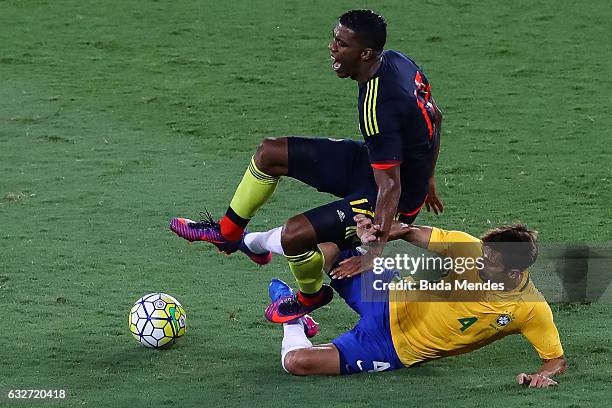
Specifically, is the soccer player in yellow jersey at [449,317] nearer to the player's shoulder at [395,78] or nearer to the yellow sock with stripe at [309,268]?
the yellow sock with stripe at [309,268]

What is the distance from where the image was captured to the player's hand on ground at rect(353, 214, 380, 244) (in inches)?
246

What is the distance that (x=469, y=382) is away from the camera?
645cm

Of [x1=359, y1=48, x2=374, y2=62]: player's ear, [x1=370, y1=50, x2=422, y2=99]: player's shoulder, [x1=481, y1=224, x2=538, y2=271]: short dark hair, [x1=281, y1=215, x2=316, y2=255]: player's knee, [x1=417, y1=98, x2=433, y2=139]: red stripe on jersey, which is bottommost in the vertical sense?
[x1=281, y1=215, x2=316, y2=255]: player's knee

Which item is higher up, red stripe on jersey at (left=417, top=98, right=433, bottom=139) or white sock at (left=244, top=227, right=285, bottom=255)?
red stripe on jersey at (left=417, top=98, right=433, bottom=139)

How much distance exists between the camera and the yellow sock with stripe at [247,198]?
690 centimetres

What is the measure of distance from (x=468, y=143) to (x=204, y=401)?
17.1ft

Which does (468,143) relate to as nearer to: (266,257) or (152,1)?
(266,257)

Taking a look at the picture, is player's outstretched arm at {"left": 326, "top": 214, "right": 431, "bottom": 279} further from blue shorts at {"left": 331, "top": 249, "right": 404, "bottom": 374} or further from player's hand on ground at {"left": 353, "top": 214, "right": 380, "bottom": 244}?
blue shorts at {"left": 331, "top": 249, "right": 404, "bottom": 374}

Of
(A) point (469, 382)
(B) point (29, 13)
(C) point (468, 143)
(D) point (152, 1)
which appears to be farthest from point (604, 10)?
(A) point (469, 382)

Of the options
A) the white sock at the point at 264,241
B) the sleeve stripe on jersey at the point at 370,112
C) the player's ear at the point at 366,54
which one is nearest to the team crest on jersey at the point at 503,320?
the sleeve stripe on jersey at the point at 370,112

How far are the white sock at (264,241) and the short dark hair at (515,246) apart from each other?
1386 mm

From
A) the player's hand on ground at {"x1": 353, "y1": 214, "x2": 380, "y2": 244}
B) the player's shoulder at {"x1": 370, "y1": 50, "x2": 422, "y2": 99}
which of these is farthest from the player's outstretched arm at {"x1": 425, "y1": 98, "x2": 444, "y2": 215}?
the player's hand on ground at {"x1": 353, "y1": 214, "x2": 380, "y2": 244}

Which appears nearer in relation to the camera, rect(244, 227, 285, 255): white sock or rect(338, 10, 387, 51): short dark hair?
rect(338, 10, 387, 51): short dark hair

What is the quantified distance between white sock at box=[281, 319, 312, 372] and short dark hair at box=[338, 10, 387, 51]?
1.67 meters
